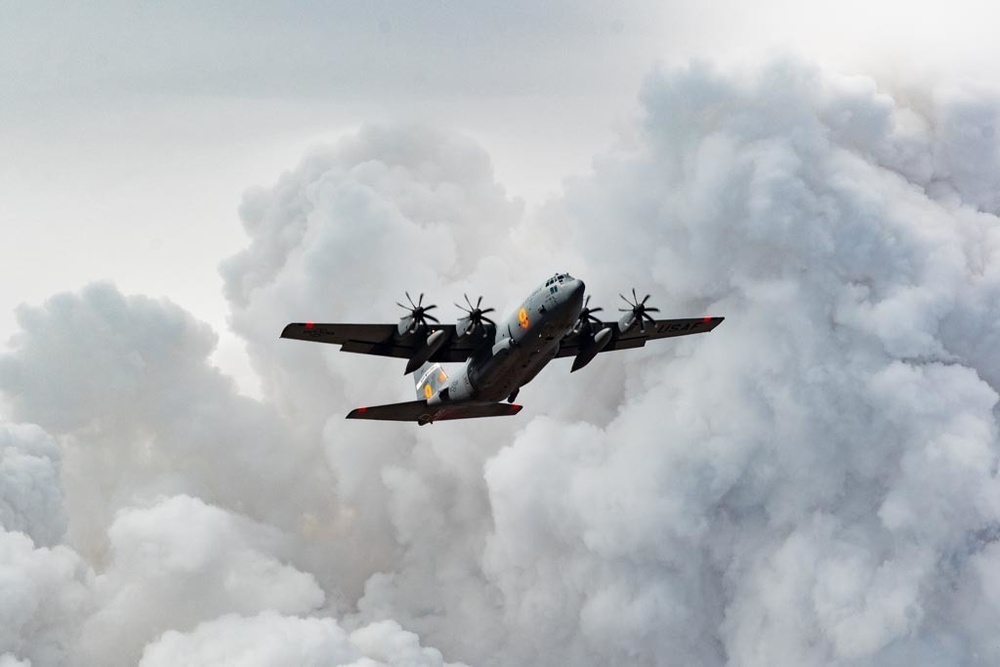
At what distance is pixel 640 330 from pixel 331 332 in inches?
939

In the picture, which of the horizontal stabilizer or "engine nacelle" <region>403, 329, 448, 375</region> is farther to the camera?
the horizontal stabilizer

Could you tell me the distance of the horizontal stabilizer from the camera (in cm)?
7744

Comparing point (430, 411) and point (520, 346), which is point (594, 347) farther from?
point (430, 411)

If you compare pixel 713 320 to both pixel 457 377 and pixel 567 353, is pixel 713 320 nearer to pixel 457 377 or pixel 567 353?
pixel 567 353

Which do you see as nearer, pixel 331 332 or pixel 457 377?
pixel 331 332

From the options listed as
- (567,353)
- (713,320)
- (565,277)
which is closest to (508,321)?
(565,277)

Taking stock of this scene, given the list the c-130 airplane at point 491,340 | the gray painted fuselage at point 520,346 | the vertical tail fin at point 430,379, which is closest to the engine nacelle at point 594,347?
the c-130 airplane at point 491,340

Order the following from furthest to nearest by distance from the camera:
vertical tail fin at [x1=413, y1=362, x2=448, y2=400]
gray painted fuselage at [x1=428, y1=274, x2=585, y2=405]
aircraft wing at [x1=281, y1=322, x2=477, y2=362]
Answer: vertical tail fin at [x1=413, y1=362, x2=448, y2=400] < aircraft wing at [x1=281, y1=322, x2=477, y2=362] < gray painted fuselage at [x1=428, y1=274, x2=585, y2=405]

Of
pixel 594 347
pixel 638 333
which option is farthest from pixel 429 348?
pixel 638 333

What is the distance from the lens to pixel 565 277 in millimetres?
67250

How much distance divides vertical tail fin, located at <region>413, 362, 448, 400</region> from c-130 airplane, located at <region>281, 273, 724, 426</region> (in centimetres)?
926

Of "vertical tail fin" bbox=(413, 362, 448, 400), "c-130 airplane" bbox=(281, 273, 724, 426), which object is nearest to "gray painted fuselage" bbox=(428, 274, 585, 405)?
"c-130 airplane" bbox=(281, 273, 724, 426)

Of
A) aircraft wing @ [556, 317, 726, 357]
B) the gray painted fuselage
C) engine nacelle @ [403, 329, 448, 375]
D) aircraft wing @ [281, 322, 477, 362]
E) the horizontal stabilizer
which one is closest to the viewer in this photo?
the gray painted fuselage

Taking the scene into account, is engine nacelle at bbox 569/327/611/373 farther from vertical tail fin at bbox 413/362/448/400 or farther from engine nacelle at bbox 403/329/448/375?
vertical tail fin at bbox 413/362/448/400
